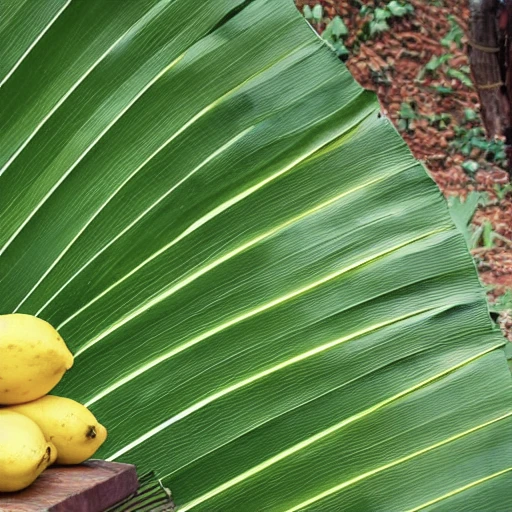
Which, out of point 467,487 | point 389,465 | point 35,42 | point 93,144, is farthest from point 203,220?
point 467,487

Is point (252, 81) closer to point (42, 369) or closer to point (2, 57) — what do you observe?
point (2, 57)

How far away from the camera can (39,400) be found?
0.79 meters

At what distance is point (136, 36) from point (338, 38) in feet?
3.00

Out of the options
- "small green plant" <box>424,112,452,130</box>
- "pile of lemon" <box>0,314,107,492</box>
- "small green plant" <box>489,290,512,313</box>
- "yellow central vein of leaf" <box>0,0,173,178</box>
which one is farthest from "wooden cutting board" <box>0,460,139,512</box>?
"small green plant" <box>424,112,452,130</box>

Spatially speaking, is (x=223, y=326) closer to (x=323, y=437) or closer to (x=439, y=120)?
(x=323, y=437)

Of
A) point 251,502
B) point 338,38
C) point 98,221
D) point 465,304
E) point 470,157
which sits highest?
point 338,38

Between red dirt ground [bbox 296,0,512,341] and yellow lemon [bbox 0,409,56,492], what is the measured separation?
1298 mm

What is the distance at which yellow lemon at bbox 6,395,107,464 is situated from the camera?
758 millimetres

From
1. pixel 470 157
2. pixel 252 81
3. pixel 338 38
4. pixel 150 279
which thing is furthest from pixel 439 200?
pixel 338 38

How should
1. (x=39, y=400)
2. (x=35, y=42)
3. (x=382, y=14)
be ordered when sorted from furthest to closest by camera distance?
(x=382, y=14)
(x=35, y=42)
(x=39, y=400)

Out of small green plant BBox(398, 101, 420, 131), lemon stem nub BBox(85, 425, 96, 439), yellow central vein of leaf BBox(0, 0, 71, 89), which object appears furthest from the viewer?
small green plant BBox(398, 101, 420, 131)

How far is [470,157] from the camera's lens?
1831mm

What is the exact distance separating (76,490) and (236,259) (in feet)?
1.61

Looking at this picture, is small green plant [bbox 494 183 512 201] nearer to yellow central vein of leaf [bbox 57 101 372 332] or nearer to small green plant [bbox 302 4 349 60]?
small green plant [bbox 302 4 349 60]
